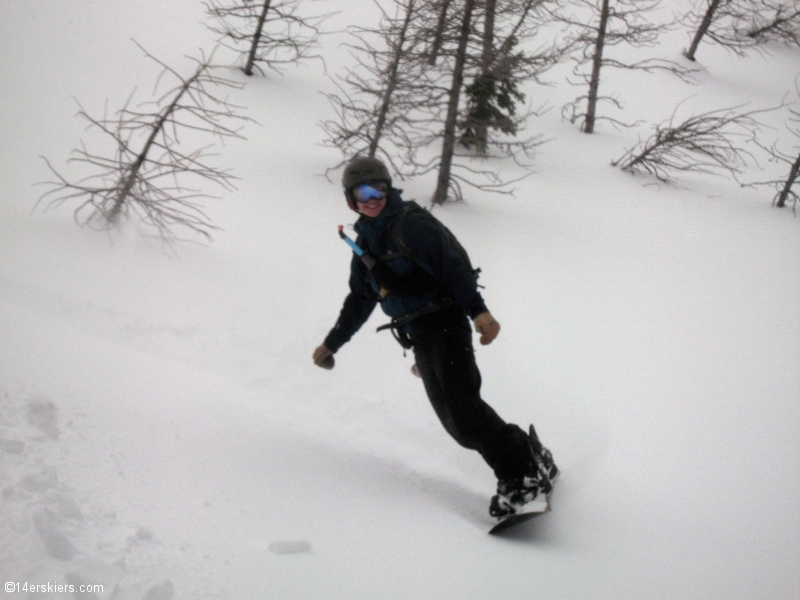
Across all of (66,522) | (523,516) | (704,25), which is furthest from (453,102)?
(704,25)

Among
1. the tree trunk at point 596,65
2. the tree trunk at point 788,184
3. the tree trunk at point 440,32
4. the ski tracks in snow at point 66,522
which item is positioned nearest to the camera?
the ski tracks in snow at point 66,522

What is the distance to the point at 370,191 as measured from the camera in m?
3.82

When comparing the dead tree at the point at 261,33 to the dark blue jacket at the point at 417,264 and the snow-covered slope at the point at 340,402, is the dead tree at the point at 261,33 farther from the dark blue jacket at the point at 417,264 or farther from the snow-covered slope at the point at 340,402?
the dark blue jacket at the point at 417,264

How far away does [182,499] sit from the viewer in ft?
10.7

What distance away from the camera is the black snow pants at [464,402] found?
383 centimetres

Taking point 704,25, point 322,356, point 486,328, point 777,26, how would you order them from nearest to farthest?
point 486,328 < point 322,356 < point 704,25 < point 777,26

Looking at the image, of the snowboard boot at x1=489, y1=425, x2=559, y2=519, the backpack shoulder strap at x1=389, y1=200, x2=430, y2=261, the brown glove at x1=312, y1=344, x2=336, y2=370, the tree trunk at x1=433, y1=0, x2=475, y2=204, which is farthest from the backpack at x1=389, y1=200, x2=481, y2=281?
the tree trunk at x1=433, y1=0, x2=475, y2=204

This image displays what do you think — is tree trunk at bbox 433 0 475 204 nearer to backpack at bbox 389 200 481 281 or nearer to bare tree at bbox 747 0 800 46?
backpack at bbox 389 200 481 281

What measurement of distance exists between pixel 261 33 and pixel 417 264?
12.8m

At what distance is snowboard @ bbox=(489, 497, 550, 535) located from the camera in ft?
12.3

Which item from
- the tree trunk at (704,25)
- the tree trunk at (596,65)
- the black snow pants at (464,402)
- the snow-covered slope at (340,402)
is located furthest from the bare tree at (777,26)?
the black snow pants at (464,402)

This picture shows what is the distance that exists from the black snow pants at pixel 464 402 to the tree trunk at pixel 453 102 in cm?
593

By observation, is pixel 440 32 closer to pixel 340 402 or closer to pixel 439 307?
pixel 340 402

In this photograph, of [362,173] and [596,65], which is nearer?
[362,173]
